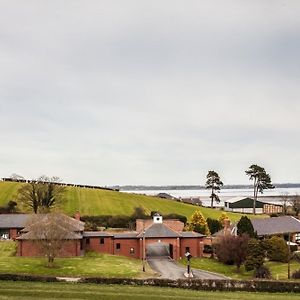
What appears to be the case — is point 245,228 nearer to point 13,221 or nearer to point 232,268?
point 232,268

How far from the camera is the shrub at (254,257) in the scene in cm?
5451

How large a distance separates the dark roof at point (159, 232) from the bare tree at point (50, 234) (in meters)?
13.6

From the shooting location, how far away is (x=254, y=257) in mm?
55000

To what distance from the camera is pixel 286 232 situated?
77.8m

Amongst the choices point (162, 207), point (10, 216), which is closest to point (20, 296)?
point (10, 216)

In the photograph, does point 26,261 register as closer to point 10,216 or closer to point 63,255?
point 63,255

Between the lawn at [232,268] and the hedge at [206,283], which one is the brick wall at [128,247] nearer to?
the lawn at [232,268]

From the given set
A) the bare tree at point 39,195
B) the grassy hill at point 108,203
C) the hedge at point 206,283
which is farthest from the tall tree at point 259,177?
the hedge at point 206,283

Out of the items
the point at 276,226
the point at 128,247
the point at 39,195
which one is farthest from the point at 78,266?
the point at 39,195

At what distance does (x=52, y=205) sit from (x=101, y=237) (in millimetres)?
30126

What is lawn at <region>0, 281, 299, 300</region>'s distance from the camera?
31.8 metres

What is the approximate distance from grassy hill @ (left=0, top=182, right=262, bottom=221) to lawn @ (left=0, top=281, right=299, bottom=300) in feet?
198

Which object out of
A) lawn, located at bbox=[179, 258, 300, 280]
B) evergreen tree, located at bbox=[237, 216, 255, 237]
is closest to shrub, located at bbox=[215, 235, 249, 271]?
lawn, located at bbox=[179, 258, 300, 280]

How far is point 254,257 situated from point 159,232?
17.4 metres
